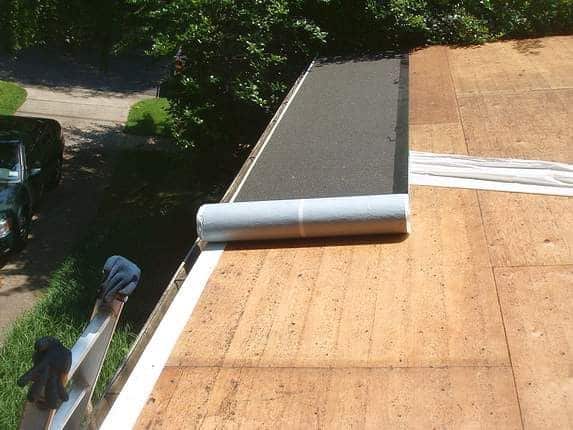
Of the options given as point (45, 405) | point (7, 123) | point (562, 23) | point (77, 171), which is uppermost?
point (45, 405)

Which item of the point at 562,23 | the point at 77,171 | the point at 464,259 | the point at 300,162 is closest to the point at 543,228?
the point at 464,259

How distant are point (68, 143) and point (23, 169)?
17.0ft

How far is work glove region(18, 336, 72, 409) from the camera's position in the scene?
331 cm

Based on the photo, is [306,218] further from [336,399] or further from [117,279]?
[117,279]

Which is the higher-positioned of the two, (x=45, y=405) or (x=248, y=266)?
(x=45, y=405)

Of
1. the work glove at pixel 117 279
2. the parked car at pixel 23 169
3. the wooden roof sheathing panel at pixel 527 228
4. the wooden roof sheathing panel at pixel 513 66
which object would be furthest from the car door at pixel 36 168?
the work glove at pixel 117 279

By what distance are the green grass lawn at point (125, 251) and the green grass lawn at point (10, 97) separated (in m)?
4.02

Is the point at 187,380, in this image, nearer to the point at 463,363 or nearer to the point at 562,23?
the point at 463,363

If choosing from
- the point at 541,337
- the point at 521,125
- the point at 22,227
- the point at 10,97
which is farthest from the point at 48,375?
the point at 10,97

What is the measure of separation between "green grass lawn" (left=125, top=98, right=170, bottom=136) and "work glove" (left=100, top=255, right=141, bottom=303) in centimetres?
1414

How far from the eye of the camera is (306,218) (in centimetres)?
608

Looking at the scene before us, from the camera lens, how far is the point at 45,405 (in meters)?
3.34

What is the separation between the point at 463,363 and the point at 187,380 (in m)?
1.59

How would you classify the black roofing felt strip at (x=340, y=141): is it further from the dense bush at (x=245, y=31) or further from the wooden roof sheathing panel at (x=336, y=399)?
the wooden roof sheathing panel at (x=336, y=399)
